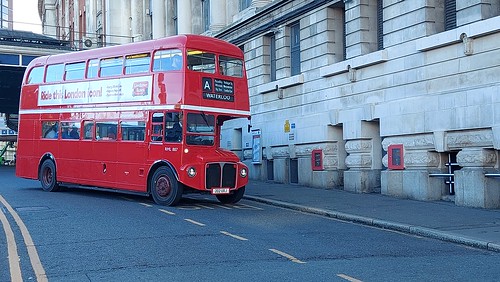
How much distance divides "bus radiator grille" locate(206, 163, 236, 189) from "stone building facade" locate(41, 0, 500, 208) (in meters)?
3.40

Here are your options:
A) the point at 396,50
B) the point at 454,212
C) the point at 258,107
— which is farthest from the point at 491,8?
the point at 258,107

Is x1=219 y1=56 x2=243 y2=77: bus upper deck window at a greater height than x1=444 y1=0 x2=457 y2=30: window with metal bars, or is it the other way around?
x1=444 y1=0 x2=457 y2=30: window with metal bars

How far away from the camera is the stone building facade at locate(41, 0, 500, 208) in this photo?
54.4 feet

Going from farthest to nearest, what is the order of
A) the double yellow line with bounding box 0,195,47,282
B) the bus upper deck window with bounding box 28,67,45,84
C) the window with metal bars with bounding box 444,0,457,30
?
1. the bus upper deck window with bounding box 28,67,45,84
2. the window with metal bars with bounding box 444,0,457,30
3. the double yellow line with bounding box 0,195,47,282

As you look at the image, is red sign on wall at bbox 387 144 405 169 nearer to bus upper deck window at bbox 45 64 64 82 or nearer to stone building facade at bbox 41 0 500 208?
stone building facade at bbox 41 0 500 208

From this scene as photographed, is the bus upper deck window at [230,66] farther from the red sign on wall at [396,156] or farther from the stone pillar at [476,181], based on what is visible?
the stone pillar at [476,181]

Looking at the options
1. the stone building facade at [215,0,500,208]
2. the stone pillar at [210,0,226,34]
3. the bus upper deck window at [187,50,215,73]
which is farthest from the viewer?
the stone pillar at [210,0,226,34]

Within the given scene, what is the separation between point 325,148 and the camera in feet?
77.5

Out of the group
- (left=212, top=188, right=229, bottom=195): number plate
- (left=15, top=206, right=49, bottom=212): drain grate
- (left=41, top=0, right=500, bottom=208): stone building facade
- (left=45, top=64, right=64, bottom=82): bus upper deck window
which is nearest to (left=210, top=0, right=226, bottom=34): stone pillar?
(left=41, top=0, right=500, bottom=208): stone building facade

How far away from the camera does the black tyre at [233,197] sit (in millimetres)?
18995

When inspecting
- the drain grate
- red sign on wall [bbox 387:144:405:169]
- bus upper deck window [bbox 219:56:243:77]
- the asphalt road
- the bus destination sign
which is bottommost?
the asphalt road

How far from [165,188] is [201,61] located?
3.55m

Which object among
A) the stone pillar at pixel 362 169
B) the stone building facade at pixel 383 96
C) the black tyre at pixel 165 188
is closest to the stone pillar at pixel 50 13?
the stone building facade at pixel 383 96

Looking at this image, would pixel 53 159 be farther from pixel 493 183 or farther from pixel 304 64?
pixel 493 183
